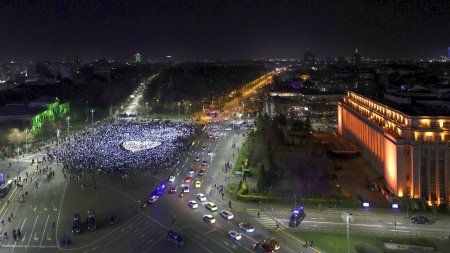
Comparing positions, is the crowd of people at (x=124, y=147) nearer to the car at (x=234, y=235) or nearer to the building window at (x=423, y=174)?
the car at (x=234, y=235)

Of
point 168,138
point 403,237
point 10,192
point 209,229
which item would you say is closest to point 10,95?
point 168,138

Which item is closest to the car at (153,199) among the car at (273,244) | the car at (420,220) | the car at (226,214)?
the car at (226,214)

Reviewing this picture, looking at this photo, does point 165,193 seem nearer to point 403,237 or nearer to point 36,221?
point 36,221

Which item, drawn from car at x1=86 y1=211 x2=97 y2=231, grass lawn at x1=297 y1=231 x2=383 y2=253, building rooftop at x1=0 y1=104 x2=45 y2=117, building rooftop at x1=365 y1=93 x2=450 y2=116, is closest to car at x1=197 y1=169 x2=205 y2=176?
car at x1=86 y1=211 x2=97 y2=231

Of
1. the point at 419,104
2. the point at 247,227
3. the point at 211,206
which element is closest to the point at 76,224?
the point at 211,206

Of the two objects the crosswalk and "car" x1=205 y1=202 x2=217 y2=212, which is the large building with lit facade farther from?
"car" x1=205 y1=202 x2=217 y2=212

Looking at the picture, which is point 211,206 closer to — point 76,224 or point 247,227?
point 247,227

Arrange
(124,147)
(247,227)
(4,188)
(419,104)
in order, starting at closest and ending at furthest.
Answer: (247,227) < (4,188) < (419,104) < (124,147)
